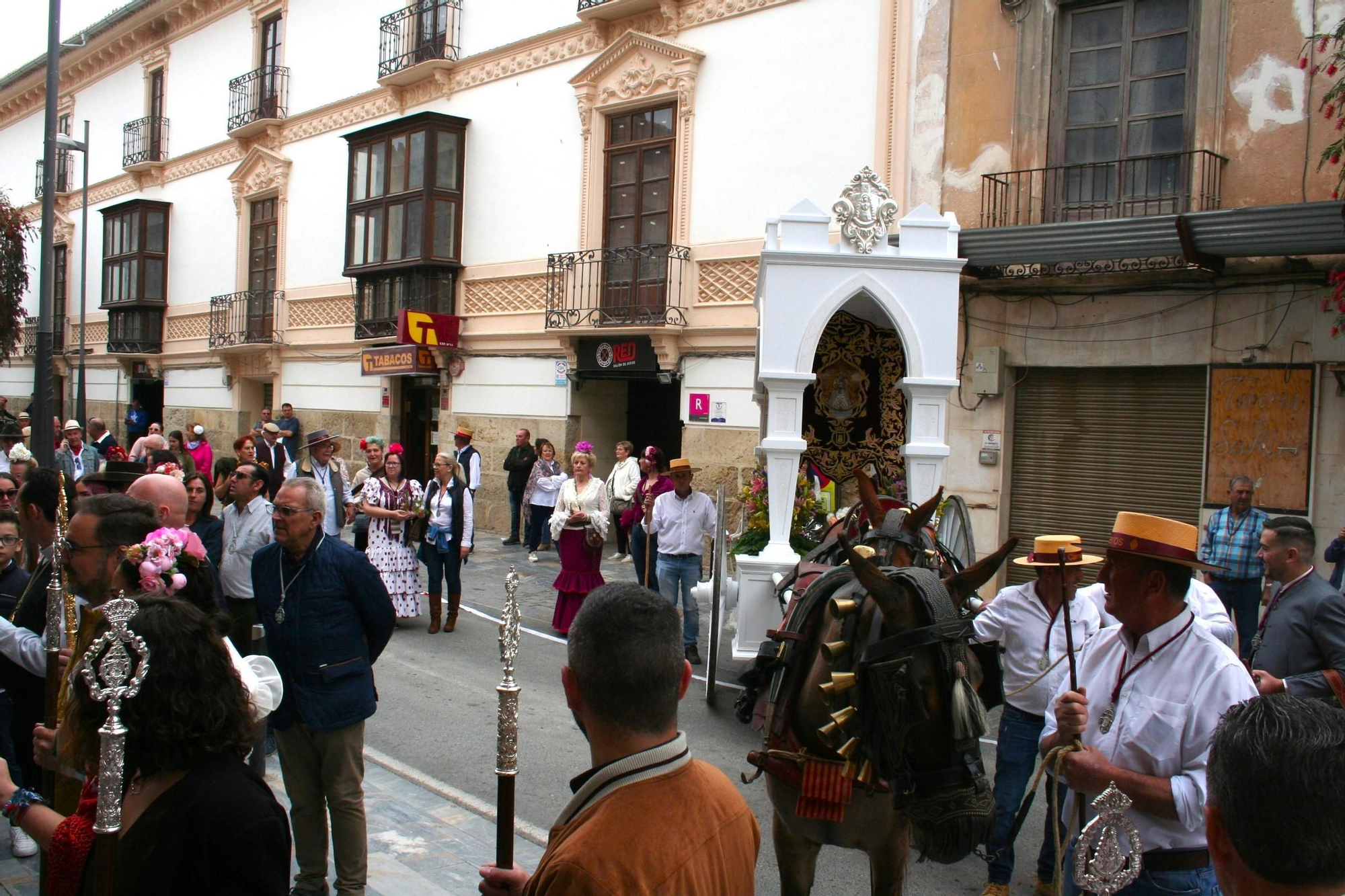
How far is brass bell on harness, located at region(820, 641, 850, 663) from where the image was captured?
3381mm

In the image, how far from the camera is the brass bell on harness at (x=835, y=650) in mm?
3381

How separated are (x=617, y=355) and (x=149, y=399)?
18513 mm

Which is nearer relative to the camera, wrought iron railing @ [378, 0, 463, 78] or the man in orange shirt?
the man in orange shirt

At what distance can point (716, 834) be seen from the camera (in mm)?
1973

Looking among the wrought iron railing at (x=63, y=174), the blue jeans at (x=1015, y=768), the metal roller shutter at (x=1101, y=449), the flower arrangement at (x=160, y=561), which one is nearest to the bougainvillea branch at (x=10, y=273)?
the wrought iron railing at (x=63, y=174)

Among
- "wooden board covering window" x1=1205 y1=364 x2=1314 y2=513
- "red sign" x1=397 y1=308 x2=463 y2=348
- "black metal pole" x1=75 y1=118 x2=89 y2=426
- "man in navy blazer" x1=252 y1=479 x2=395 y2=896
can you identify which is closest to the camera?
"man in navy blazer" x1=252 y1=479 x2=395 y2=896

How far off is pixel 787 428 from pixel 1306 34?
6.76m

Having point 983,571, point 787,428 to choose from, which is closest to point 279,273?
point 787,428

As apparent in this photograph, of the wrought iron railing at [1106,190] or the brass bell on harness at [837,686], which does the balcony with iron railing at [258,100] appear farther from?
the brass bell on harness at [837,686]

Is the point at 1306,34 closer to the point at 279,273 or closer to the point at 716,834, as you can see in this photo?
the point at 716,834

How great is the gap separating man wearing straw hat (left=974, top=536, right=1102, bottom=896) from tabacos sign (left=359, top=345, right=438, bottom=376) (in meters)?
14.2

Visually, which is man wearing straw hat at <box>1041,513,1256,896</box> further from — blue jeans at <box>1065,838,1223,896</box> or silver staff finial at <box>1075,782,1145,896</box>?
silver staff finial at <box>1075,782,1145,896</box>

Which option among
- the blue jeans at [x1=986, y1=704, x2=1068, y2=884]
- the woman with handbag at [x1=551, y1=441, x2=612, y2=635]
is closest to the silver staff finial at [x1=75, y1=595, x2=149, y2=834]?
the blue jeans at [x1=986, y1=704, x2=1068, y2=884]

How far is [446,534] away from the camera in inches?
387
